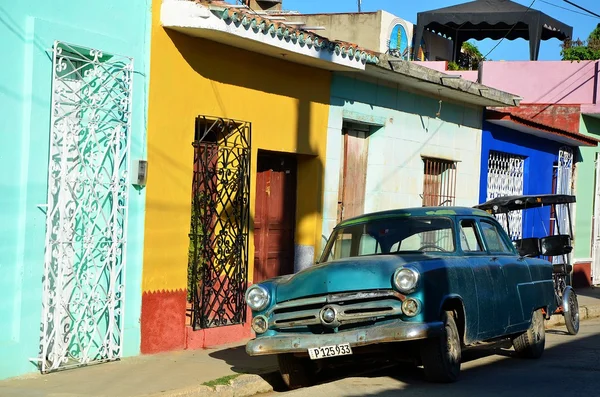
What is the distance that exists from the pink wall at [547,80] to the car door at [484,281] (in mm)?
12754

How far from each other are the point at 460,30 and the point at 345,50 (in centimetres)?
1771

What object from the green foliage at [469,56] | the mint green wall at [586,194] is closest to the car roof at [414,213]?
the mint green wall at [586,194]

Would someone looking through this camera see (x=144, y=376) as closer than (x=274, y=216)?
Yes

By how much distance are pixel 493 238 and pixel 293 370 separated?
8.99 ft

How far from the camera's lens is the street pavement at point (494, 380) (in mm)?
8414

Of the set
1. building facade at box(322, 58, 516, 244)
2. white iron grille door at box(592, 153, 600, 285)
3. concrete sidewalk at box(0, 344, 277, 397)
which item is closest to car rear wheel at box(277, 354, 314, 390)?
concrete sidewalk at box(0, 344, 277, 397)

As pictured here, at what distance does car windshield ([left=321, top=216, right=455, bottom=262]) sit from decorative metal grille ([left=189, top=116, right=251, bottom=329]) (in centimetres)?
200

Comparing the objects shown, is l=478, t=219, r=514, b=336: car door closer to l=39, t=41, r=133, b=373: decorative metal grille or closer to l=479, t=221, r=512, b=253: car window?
l=479, t=221, r=512, b=253: car window

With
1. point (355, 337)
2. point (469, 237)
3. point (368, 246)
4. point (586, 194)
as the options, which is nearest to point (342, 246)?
point (368, 246)

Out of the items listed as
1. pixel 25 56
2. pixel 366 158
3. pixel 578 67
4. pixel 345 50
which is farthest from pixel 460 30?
pixel 25 56

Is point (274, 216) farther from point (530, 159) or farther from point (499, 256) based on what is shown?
point (530, 159)

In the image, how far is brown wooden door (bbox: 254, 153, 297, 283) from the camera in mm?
13032

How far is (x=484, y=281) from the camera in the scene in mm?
9641

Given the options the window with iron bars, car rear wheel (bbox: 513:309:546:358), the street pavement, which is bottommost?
the street pavement
